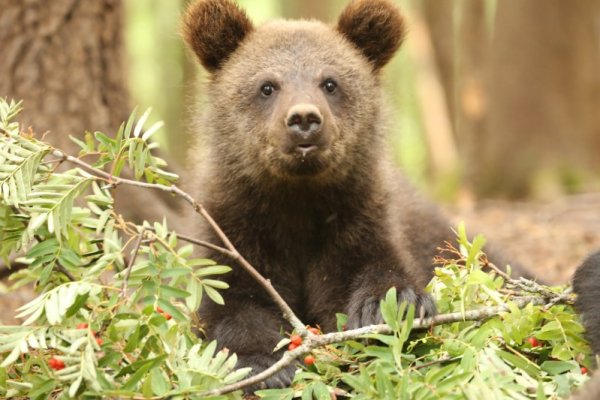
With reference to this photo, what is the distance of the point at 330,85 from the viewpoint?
216 inches

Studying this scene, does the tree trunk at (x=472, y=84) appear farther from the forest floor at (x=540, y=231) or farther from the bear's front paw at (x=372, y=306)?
the bear's front paw at (x=372, y=306)

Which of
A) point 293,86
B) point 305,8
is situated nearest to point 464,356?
point 293,86

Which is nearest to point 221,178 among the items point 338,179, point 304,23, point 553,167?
point 338,179

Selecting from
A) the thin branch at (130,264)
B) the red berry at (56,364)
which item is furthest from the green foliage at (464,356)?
the red berry at (56,364)

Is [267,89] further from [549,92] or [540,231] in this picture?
[549,92]

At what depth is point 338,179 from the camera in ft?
17.7

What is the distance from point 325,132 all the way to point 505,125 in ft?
25.6

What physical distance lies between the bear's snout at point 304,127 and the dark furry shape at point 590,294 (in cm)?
160

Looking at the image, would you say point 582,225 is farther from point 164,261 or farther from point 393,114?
point 164,261

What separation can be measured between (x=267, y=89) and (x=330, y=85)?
40cm

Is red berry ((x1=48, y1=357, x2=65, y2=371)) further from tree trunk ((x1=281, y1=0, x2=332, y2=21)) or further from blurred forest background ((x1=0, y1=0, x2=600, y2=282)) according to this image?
tree trunk ((x1=281, y1=0, x2=332, y2=21))

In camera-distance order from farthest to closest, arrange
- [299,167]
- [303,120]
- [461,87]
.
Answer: [461,87]
[299,167]
[303,120]

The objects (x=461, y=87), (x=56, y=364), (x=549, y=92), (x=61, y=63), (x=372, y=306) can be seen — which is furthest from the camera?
(x=461, y=87)

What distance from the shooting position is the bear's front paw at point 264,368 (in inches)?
174
